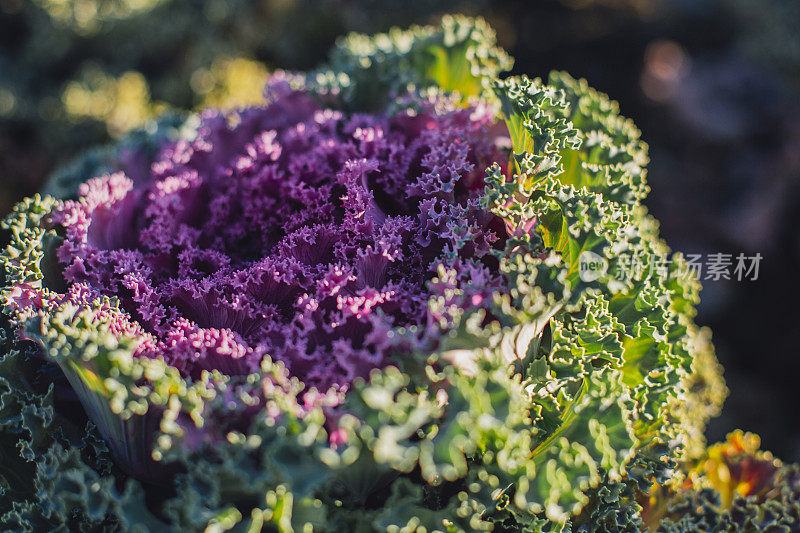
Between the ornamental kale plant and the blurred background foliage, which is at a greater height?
the blurred background foliage

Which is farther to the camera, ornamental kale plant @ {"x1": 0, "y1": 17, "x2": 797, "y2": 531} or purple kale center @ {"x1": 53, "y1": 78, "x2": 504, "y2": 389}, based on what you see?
purple kale center @ {"x1": 53, "y1": 78, "x2": 504, "y2": 389}

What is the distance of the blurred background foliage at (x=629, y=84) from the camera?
4.44 metres

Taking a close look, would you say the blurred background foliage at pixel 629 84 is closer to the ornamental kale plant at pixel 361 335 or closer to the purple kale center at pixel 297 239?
the purple kale center at pixel 297 239

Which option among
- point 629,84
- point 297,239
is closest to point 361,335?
point 297,239

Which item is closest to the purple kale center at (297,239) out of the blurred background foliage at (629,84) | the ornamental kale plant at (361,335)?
the ornamental kale plant at (361,335)

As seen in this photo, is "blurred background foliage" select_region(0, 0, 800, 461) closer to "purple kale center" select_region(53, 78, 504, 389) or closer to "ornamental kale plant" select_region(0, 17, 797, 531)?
"purple kale center" select_region(53, 78, 504, 389)

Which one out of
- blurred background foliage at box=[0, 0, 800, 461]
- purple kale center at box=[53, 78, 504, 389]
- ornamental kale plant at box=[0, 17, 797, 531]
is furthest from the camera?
blurred background foliage at box=[0, 0, 800, 461]

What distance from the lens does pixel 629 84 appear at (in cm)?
518

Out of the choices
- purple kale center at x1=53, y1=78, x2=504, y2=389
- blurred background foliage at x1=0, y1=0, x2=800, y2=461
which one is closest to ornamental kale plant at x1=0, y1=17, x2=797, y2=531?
purple kale center at x1=53, y1=78, x2=504, y2=389

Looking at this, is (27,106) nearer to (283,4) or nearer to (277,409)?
(283,4)

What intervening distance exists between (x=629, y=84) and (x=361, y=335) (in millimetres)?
4442

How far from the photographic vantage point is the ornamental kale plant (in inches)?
55.2

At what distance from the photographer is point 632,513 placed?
1877 millimetres

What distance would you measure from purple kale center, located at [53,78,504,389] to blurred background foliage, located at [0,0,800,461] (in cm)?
228
